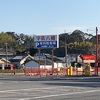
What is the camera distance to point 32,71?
3073 inches

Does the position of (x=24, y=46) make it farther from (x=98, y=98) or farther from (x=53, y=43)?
(x=98, y=98)

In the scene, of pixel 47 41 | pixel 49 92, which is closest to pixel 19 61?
pixel 47 41

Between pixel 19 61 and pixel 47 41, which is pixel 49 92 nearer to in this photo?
pixel 47 41

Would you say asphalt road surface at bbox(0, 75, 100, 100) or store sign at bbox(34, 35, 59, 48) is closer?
asphalt road surface at bbox(0, 75, 100, 100)

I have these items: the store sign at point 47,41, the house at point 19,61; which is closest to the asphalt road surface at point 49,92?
the store sign at point 47,41

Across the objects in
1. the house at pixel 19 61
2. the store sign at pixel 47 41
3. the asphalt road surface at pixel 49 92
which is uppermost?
the store sign at pixel 47 41

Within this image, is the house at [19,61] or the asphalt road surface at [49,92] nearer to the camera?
the asphalt road surface at [49,92]

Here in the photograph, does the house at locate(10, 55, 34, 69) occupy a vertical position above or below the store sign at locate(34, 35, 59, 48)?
below

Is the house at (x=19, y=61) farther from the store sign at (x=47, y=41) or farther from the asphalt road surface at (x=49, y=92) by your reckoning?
the asphalt road surface at (x=49, y=92)

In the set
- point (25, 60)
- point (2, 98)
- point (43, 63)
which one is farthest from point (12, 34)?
point (2, 98)

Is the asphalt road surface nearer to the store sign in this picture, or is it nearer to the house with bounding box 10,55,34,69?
the store sign

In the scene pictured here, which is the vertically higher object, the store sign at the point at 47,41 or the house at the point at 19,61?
the store sign at the point at 47,41

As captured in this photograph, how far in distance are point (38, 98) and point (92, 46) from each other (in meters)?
138

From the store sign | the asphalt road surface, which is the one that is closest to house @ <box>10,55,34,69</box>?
the store sign
